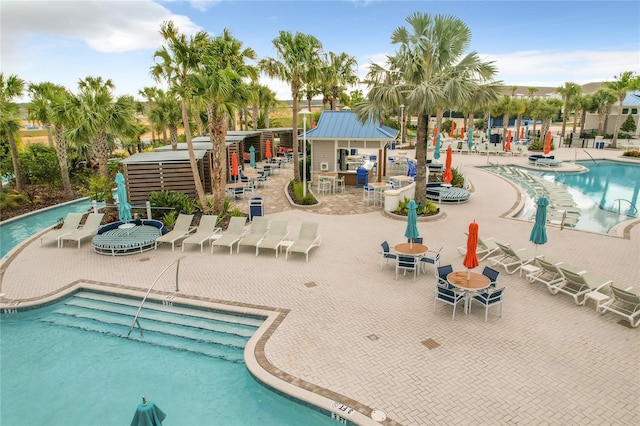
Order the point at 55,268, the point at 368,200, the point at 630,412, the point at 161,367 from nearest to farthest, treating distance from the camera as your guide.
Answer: the point at 630,412 < the point at 161,367 < the point at 55,268 < the point at 368,200

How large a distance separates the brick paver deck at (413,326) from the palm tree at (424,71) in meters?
5.14

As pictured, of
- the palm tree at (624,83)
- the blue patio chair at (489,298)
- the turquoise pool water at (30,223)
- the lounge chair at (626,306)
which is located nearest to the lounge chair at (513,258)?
the lounge chair at (626,306)

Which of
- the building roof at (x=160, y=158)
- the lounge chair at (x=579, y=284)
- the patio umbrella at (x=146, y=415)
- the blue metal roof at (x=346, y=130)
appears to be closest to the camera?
the patio umbrella at (x=146, y=415)

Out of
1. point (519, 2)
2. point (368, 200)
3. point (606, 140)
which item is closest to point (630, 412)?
point (368, 200)

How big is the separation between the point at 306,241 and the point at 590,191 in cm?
2104

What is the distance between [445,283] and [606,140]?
163 ft

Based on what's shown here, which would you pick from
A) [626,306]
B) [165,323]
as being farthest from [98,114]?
[626,306]

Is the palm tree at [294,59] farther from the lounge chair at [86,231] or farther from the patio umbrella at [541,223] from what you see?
the patio umbrella at [541,223]

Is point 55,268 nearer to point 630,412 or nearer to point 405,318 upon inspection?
point 405,318

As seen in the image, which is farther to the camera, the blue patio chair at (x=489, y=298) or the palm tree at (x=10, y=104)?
the palm tree at (x=10, y=104)

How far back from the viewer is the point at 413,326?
9125 millimetres

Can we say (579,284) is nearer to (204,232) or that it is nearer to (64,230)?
(204,232)

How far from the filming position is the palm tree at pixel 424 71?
50.7 feet

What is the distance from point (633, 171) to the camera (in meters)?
31.6
